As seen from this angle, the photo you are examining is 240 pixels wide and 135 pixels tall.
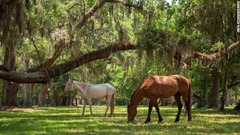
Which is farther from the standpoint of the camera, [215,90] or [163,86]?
[215,90]

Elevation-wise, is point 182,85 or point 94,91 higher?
point 182,85

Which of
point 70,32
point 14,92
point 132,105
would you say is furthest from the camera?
point 14,92

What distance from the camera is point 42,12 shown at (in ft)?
72.5

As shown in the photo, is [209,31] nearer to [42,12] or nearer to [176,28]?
[176,28]

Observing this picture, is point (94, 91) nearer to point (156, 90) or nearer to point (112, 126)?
point (156, 90)

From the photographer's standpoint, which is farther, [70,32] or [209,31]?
[209,31]

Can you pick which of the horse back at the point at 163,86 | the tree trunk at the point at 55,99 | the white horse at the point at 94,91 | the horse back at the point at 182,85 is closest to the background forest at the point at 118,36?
the white horse at the point at 94,91

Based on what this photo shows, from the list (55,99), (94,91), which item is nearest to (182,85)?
(94,91)

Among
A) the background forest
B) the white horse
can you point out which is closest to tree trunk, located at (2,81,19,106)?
the background forest

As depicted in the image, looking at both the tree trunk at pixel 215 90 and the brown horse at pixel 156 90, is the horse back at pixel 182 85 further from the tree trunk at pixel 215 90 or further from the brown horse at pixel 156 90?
the tree trunk at pixel 215 90

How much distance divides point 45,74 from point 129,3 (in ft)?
28.9

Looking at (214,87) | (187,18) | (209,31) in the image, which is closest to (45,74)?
(209,31)

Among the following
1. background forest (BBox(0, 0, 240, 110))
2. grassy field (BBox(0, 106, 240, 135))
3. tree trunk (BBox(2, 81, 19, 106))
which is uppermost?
background forest (BBox(0, 0, 240, 110))

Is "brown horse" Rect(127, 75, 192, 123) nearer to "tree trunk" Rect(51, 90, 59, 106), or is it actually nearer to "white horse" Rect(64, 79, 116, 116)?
"white horse" Rect(64, 79, 116, 116)
